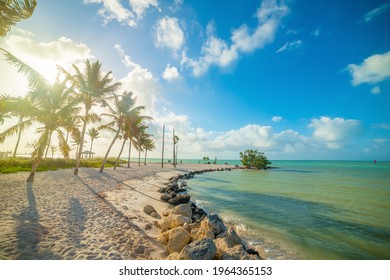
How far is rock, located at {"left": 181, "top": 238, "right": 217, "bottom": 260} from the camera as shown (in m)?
3.74

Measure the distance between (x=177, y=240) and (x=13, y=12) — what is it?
1028cm

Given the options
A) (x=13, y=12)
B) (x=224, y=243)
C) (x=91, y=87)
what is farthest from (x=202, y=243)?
(x=91, y=87)

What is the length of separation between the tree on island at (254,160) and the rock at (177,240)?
50037 mm

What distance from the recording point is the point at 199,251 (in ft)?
12.4

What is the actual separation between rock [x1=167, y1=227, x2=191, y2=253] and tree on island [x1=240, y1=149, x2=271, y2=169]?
164 ft

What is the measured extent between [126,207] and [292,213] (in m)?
8.58

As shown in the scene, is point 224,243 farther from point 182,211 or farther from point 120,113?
point 120,113

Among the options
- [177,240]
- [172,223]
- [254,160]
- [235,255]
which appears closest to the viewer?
[235,255]

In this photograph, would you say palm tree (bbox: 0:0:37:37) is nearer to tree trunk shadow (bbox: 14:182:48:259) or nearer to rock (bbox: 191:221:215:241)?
tree trunk shadow (bbox: 14:182:48:259)

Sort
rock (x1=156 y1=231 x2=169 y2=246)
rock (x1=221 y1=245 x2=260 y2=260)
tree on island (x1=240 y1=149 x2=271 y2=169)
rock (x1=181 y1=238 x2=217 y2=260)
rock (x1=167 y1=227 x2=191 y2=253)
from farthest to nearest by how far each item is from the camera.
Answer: tree on island (x1=240 y1=149 x2=271 y2=169)
rock (x1=156 y1=231 x2=169 y2=246)
rock (x1=167 y1=227 x2=191 y2=253)
rock (x1=221 y1=245 x2=260 y2=260)
rock (x1=181 y1=238 x2=217 y2=260)

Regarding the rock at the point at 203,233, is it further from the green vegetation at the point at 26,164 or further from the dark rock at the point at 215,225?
the green vegetation at the point at 26,164

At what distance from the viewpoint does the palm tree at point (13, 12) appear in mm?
6379

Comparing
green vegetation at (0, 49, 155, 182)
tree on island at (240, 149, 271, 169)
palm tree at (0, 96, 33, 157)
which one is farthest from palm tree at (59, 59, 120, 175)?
tree on island at (240, 149, 271, 169)
